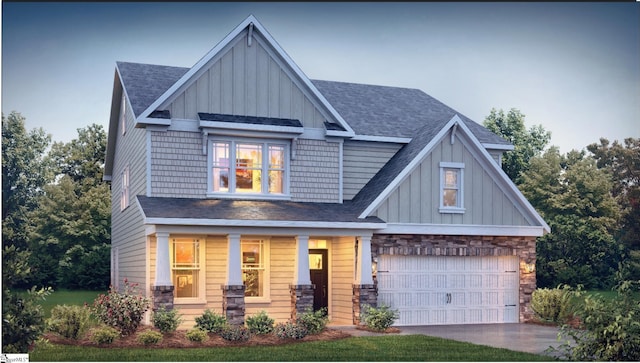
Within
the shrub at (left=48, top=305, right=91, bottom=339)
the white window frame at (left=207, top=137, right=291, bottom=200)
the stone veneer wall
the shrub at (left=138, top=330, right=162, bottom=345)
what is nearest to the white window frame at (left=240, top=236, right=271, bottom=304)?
the white window frame at (left=207, top=137, right=291, bottom=200)

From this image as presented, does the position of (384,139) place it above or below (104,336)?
above

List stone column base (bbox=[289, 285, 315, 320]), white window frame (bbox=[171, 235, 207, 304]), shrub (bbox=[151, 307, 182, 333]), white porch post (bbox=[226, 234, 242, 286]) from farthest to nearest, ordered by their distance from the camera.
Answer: white window frame (bbox=[171, 235, 207, 304])
stone column base (bbox=[289, 285, 315, 320])
white porch post (bbox=[226, 234, 242, 286])
shrub (bbox=[151, 307, 182, 333])

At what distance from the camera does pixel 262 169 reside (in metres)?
23.9

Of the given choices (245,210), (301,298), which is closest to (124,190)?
(245,210)

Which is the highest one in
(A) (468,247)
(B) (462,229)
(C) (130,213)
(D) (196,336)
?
(C) (130,213)

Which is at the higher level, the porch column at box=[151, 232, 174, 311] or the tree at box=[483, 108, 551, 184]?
the tree at box=[483, 108, 551, 184]

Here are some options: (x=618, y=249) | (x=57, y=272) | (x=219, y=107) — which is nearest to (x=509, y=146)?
(x=219, y=107)

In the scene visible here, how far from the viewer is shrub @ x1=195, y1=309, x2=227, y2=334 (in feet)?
65.0

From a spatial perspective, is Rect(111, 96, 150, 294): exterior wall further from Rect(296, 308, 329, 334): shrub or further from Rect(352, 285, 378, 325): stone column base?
Rect(352, 285, 378, 325): stone column base

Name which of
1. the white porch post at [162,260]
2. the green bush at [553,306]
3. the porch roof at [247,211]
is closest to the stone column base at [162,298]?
the white porch post at [162,260]

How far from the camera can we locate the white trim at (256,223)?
67.4ft

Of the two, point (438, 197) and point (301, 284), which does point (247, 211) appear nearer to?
point (301, 284)

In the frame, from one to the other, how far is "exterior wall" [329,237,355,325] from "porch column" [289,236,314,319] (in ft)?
5.66

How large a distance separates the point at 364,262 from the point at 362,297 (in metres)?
0.99
